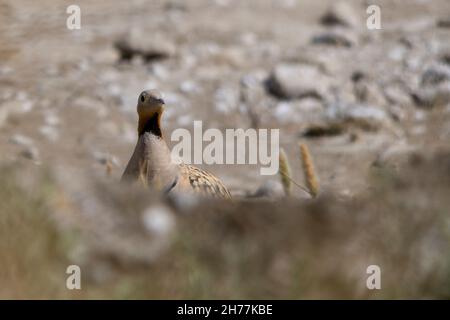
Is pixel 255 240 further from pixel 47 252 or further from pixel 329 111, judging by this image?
pixel 329 111

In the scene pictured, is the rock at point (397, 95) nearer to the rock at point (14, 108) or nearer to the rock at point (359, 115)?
the rock at point (359, 115)

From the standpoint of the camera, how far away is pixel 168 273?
138 inches

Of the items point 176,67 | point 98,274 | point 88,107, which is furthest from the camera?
point 176,67

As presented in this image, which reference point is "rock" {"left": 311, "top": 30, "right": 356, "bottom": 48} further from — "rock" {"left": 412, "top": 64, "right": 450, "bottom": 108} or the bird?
the bird

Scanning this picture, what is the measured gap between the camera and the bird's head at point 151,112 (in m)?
5.14

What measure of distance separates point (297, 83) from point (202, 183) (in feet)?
15.1

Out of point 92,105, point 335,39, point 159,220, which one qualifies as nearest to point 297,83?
point 335,39

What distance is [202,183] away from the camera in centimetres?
502

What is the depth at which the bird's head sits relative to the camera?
514 cm

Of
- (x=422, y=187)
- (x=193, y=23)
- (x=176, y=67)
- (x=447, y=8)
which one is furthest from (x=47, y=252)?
(x=447, y=8)

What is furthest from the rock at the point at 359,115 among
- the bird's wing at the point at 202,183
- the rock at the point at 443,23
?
the bird's wing at the point at 202,183

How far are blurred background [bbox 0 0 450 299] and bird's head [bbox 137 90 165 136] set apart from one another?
0.40 m

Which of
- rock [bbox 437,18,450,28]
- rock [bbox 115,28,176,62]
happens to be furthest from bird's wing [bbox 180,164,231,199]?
rock [bbox 437,18,450,28]
